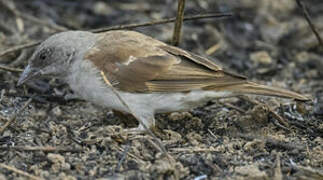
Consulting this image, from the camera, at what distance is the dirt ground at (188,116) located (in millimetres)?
4883

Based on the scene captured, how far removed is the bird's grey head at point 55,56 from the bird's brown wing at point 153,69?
0.30 metres

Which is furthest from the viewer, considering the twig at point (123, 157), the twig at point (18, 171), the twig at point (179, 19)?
the twig at point (179, 19)

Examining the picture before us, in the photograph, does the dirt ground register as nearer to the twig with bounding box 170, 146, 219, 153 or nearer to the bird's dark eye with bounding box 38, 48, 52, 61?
the twig with bounding box 170, 146, 219, 153

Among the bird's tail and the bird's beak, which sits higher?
the bird's beak

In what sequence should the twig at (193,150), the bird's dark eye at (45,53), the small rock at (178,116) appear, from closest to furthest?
1. the twig at (193,150)
2. the bird's dark eye at (45,53)
3. the small rock at (178,116)

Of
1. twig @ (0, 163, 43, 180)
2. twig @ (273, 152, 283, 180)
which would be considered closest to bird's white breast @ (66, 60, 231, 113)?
twig @ (273, 152, 283, 180)

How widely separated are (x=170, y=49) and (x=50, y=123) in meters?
1.49

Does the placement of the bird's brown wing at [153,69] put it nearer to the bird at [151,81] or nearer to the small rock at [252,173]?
the bird at [151,81]

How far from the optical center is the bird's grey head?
612 cm

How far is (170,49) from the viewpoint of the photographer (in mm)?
5953

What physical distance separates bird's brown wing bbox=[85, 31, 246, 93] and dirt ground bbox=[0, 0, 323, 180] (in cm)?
49

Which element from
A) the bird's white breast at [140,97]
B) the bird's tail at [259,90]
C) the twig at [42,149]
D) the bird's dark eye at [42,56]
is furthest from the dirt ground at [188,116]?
the bird's dark eye at [42,56]

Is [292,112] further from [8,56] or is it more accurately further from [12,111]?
[8,56]

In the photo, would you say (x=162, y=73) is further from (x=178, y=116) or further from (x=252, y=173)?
(x=252, y=173)
